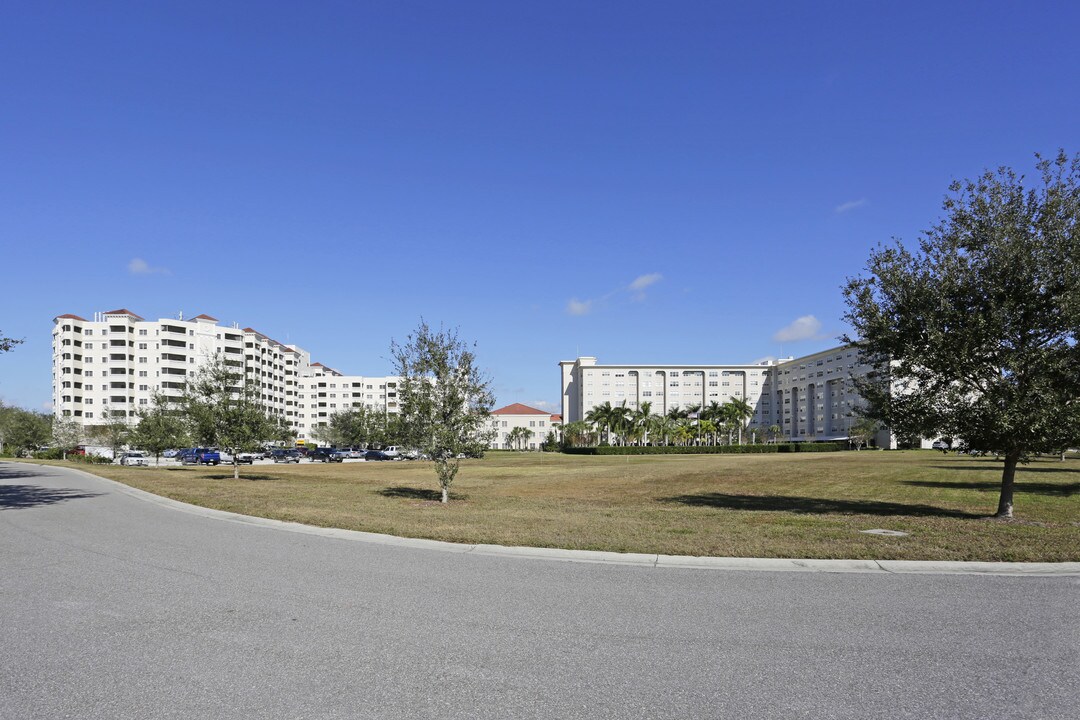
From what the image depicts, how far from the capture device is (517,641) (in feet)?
20.8

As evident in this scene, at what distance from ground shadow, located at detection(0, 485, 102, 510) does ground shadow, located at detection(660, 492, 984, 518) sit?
59.5ft

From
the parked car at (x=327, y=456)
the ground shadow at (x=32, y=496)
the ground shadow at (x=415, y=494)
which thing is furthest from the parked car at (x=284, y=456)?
the ground shadow at (x=415, y=494)

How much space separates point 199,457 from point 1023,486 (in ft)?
212

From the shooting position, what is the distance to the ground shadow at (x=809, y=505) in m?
18.2

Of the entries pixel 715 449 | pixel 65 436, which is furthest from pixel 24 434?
pixel 715 449

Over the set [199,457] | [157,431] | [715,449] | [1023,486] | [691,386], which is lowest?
[715,449]

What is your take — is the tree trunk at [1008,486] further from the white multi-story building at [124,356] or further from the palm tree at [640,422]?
the palm tree at [640,422]

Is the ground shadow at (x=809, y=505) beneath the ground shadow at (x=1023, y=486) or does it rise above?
above

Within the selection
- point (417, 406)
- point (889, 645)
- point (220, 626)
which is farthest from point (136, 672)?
point (417, 406)

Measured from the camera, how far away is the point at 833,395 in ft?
495

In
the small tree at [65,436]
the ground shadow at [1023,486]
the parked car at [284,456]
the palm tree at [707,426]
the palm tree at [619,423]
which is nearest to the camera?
the ground shadow at [1023,486]

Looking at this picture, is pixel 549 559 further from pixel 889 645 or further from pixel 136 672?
pixel 136 672

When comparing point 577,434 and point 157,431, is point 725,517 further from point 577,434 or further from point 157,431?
point 577,434

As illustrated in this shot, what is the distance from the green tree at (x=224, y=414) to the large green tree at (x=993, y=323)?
106 ft
